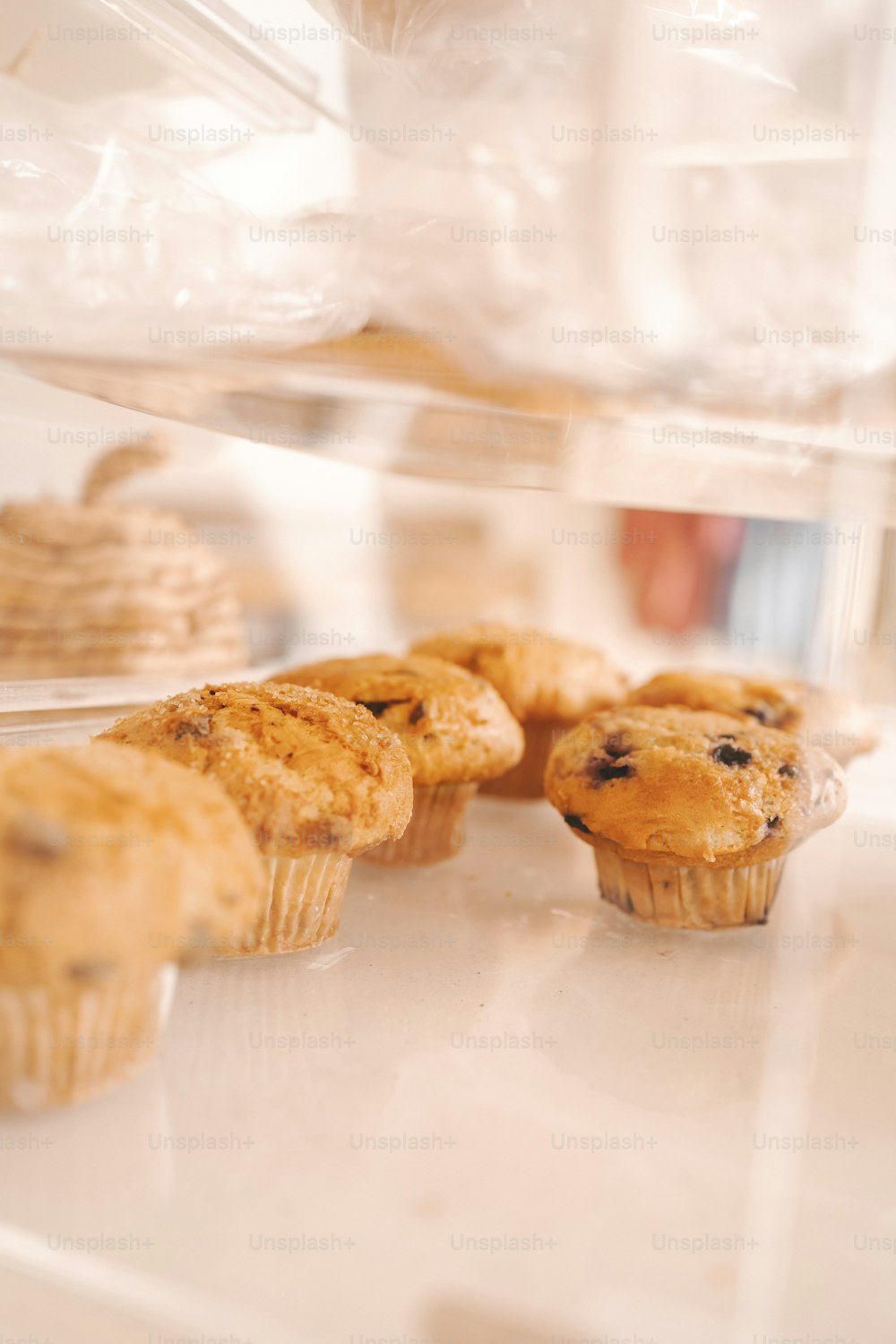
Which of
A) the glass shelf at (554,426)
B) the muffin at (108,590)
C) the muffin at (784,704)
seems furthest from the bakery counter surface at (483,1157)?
the glass shelf at (554,426)

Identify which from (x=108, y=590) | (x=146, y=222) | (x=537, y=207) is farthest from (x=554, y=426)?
(x=108, y=590)

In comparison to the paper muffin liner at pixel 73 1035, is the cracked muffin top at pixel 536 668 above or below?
above

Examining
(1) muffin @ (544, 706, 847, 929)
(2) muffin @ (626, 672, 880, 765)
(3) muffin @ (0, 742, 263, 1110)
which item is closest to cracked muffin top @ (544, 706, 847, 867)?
(1) muffin @ (544, 706, 847, 929)

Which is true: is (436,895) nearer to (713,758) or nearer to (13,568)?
(713,758)

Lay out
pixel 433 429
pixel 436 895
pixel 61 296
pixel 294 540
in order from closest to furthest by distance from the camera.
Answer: pixel 61 296 → pixel 436 895 → pixel 433 429 → pixel 294 540

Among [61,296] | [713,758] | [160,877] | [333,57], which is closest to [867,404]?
[713,758]

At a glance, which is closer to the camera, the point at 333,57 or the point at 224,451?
the point at 333,57

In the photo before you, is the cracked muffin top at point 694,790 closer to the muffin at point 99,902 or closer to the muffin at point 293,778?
the muffin at point 293,778

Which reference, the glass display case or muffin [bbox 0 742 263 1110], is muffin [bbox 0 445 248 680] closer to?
the glass display case
